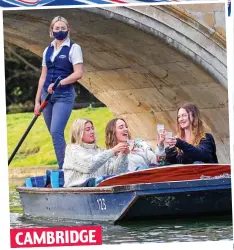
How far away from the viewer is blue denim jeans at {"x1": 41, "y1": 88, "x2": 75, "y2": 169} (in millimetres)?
7590

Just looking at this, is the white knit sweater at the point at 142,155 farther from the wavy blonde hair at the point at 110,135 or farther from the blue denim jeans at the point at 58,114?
the blue denim jeans at the point at 58,114

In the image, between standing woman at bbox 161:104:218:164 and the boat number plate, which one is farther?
the boat number plate

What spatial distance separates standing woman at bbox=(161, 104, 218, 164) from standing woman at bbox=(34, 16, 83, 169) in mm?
595

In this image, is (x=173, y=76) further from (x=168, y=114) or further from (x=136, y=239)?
(x=136, y=239)

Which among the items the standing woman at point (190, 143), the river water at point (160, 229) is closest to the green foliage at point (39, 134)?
the standing woman at point (190, 143)

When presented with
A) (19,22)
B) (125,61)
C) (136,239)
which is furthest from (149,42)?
(136,239)

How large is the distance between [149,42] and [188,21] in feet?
1.58

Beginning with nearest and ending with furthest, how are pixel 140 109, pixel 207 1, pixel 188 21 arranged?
pixel 207 1 < pixel 188 21 < pixel 140 109

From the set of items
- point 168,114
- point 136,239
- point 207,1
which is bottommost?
point 136,239

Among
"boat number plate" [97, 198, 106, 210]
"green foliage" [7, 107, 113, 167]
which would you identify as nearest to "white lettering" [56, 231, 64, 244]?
"green foliage" [7, 107, 113, 167]

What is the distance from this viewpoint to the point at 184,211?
8.21 m

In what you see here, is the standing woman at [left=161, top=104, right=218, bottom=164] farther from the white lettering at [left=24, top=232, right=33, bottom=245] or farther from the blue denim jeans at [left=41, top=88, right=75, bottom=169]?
the white lettering at [left=24, top=232, right=33, bottom=245]

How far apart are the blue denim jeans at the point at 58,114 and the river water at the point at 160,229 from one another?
0.45 meters

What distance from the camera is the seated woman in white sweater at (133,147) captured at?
24.8 feet
